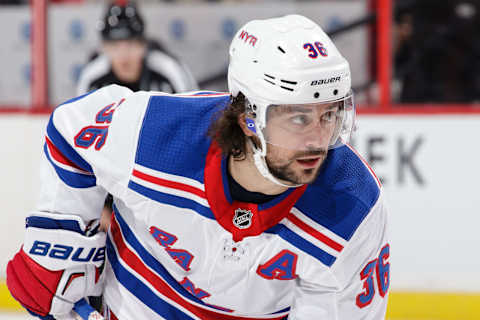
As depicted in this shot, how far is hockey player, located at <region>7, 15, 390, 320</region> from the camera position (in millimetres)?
1518

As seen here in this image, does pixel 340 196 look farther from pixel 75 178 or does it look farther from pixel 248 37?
pixel 75 178

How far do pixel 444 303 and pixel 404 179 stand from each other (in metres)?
0.58

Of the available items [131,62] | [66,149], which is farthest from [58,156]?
[131,62]

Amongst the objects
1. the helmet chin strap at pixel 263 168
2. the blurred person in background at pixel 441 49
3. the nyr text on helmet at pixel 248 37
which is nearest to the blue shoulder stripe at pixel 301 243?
the helmet chin strap at pixel 263 168

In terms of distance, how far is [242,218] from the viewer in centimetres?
161

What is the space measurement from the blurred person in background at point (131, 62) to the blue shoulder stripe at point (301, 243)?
1702mm

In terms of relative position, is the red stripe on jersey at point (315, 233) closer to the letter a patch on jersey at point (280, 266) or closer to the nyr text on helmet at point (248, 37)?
the letter a patch on jersey at point (280, 266)

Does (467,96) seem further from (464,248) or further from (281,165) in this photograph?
(281,165)

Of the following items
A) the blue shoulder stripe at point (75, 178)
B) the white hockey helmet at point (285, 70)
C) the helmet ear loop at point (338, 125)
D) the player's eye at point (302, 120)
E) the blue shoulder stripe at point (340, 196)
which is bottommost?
the blue shoulder stripe at point (75, 178)

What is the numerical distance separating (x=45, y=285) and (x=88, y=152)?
0.98 ft

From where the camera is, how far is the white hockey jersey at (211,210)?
1612 millimetres

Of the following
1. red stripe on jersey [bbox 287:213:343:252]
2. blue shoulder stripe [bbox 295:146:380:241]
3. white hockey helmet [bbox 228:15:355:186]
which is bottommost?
red stripe on jersey [bbox 287:213:343:252]

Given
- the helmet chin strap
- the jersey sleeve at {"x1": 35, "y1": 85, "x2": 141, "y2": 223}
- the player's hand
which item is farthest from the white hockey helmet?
the player's hand

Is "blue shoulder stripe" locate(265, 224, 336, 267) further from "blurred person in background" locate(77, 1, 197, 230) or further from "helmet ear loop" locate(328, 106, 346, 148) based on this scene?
"blurred person in background" locate(77, 1, 197, 230)
